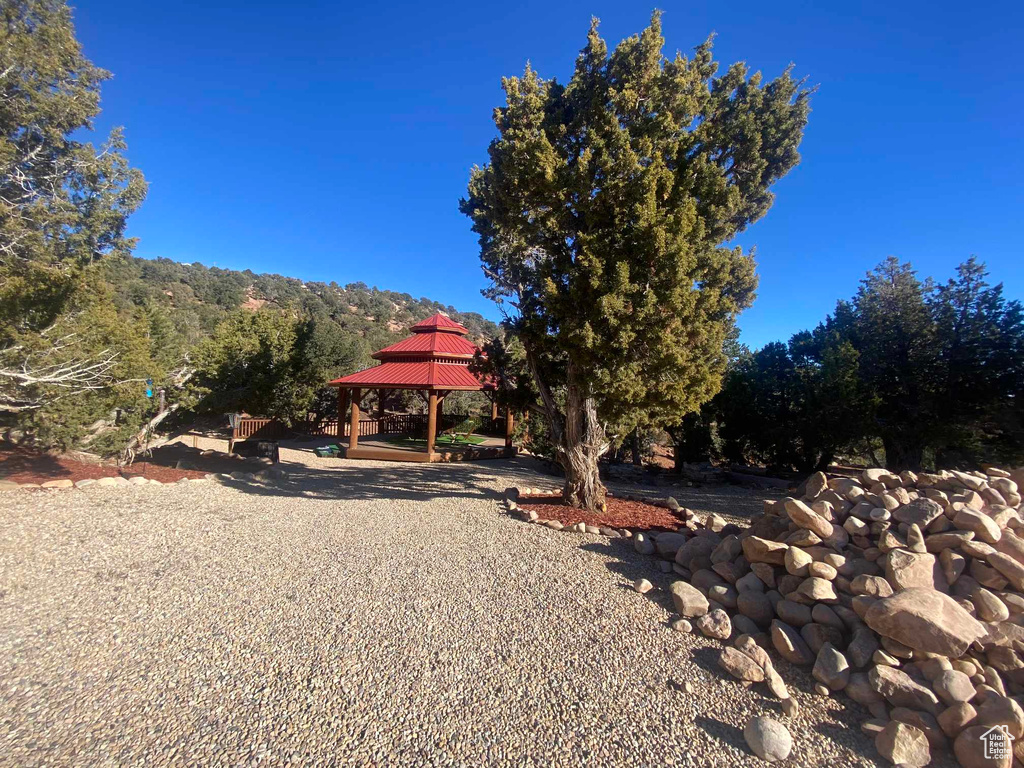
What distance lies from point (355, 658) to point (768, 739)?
310cm

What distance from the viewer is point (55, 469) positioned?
436 inches

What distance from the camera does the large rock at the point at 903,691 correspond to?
3.34 meters

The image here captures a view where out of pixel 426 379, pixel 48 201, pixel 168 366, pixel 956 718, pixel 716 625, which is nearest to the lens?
pixel 956 718

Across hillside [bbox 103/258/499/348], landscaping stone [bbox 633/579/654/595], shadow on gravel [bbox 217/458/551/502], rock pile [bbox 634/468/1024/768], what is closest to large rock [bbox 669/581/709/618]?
rock pile [bbox 634/468/1024/768]

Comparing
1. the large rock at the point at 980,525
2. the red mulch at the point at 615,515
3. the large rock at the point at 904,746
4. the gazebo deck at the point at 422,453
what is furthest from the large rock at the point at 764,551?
the gazebo deck at the point at 422,453

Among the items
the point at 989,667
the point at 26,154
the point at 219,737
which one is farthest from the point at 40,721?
the point at 26,154

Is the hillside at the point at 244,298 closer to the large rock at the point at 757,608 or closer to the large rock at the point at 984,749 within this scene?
the large rock at the point at 757,608

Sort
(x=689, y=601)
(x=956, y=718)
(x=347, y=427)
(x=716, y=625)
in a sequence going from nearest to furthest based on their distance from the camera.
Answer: (x=956, y=718) → (x=716, y=625) → (x=689, y=601) → (x=347, y=427)

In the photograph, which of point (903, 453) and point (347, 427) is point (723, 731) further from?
point (347, 427)

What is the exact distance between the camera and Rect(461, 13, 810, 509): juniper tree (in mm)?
6984

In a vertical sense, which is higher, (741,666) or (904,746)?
(741,666)

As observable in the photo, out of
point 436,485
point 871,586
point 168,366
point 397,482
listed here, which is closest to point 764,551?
point 871,586

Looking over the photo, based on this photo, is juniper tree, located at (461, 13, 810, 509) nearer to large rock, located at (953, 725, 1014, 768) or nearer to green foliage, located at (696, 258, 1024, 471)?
large rock, located at (953, 725, 1014, 768)

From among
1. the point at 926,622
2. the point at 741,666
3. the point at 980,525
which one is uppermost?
the point at 980,525
